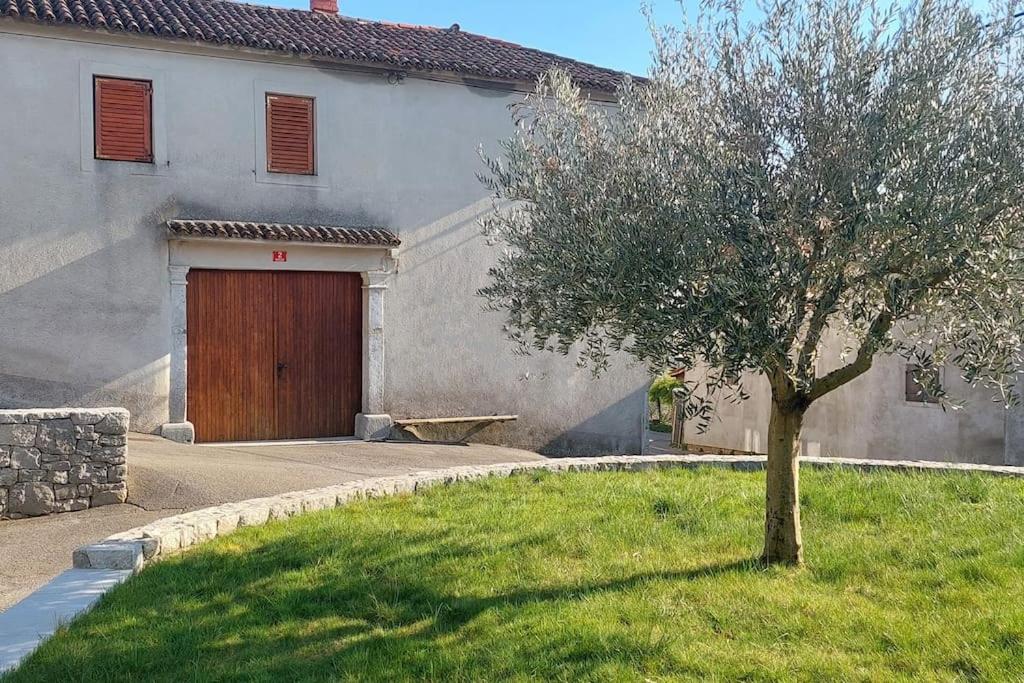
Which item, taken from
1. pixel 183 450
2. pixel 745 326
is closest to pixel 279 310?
pixel 183 450

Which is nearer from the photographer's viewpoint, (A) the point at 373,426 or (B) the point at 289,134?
(B) the point at 289,134

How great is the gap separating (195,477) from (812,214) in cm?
658

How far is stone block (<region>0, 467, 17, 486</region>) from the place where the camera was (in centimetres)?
Answer: 806

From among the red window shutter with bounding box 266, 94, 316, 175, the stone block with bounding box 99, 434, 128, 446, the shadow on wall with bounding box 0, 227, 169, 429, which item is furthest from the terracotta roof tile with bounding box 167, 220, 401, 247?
the stone block with bounding box 99, 434, 128, 446

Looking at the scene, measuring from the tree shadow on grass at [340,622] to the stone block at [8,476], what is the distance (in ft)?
9.17

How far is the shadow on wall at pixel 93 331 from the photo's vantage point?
37.8 ft

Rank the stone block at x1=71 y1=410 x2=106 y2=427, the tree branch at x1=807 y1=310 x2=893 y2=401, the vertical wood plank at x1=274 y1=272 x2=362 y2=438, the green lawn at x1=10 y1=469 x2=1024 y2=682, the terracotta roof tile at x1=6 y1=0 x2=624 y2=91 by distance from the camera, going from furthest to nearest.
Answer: the vertical wood plank at x1=274 y1=272 x2=362 y2=438, the terracotta roof tile at x1=6 y1=0 x2=624 y2=91, the stone block at x1=71 y1=410 x2=106 y2=427, the tree branch at x1=807 y1=310 x2=893 y2=401, the green lawn at x1=10 y1=469 x2=1024 y2=682

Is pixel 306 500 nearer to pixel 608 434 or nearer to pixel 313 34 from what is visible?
pixel 608 434

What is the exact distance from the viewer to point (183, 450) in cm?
1091

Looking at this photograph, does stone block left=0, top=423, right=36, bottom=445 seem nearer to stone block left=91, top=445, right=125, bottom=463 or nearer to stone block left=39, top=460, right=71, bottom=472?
stone block left=39, top=460, right=71, bottom=472

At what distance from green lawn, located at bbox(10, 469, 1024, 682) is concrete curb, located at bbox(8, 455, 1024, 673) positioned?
182 millimetres

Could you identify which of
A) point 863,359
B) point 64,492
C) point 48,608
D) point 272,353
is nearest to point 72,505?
point 64,492

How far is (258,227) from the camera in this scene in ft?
40.6

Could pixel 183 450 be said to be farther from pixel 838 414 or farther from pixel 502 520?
pixel 838 414
